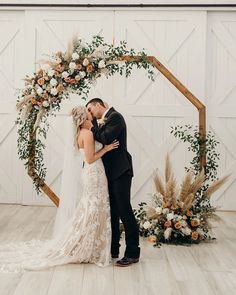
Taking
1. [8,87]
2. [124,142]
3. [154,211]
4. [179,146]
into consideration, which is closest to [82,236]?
[124,142]

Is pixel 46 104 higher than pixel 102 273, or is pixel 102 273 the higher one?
pixel 46 104

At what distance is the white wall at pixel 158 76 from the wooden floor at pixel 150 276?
2.42m

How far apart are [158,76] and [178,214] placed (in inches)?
112

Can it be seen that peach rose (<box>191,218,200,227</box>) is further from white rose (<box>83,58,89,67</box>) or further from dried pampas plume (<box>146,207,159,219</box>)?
white rose (<box>83,58,89,67</box>)

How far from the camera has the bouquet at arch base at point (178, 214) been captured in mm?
6277

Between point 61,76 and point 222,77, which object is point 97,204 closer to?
point 61,76

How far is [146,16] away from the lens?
28.1 ft

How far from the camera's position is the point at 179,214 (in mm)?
6434

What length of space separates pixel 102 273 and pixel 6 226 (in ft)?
7.84

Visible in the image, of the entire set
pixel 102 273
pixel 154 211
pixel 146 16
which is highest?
pixel 146 16

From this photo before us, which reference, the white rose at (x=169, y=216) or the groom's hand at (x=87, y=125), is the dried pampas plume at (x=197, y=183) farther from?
the groom's hand at (x=87, y=125)

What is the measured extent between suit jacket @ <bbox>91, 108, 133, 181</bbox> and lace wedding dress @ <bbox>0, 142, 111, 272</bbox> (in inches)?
4.4

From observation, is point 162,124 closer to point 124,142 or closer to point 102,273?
point 124,142

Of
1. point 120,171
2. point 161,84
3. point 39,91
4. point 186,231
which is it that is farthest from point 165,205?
point 161,84
